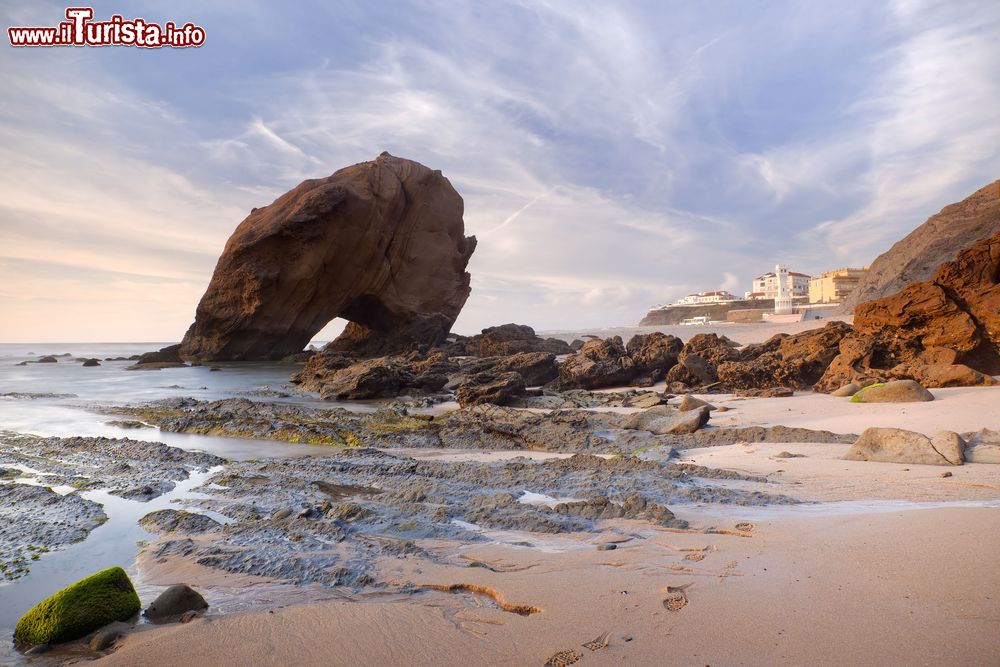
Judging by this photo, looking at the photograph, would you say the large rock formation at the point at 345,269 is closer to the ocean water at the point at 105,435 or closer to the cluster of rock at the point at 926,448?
the ocean water at the point at 105,435

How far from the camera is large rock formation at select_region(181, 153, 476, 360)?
29469mm

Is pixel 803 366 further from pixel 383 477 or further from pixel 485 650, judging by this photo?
pixel 485 650

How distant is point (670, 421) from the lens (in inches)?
286

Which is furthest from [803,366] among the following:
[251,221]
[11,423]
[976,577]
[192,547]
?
[251,221]

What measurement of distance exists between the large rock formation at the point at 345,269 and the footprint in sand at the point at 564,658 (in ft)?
95.7

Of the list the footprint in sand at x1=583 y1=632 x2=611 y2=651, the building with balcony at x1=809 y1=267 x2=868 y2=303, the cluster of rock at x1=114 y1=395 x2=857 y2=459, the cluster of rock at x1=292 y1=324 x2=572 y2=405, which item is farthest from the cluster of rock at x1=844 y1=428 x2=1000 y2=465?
the building with balcony at x1=809 y1=267 x2=868 y2=303

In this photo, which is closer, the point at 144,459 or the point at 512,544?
the point at 512,544

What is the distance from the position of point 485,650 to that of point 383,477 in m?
3.38

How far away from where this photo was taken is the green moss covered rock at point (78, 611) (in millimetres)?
2432

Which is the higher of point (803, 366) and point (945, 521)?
point (803, 366)

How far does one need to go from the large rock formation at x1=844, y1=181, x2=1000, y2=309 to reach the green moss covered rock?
3857 centimetres

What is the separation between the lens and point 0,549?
3.62 metres

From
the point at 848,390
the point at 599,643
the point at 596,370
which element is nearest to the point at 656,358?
the point at 596,370

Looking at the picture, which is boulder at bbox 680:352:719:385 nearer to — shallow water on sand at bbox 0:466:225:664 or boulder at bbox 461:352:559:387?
boulder at bbox 461:352:559:387
